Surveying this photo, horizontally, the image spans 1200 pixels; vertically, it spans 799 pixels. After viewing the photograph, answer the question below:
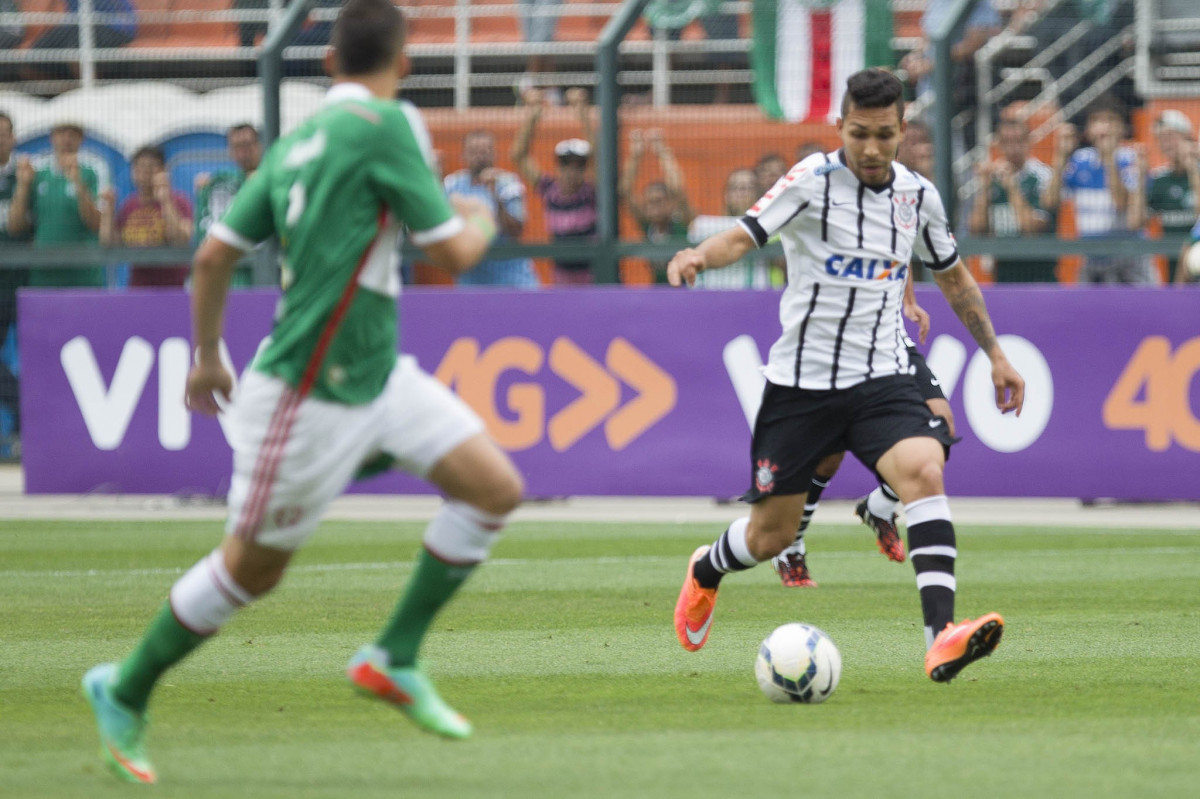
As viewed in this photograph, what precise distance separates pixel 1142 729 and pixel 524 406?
30.2 ft

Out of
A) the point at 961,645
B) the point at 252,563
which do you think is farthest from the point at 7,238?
the point at 961,645

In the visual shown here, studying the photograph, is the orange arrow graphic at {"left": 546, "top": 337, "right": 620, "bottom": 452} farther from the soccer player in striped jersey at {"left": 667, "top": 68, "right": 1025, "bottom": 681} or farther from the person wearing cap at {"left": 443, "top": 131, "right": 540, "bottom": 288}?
the soccer player in striped jersey at {"left": 667, "top": 68, "right": 1025, "bottom": 681}

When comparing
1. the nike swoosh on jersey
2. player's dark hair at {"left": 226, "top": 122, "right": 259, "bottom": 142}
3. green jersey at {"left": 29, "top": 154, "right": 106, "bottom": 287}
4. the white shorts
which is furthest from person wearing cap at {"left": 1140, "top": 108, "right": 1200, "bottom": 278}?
the white shorts

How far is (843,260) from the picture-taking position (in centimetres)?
693

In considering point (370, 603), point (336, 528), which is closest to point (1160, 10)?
point (336, 528)

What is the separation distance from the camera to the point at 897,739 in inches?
210

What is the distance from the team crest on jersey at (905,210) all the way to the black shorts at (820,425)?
58 centimetres

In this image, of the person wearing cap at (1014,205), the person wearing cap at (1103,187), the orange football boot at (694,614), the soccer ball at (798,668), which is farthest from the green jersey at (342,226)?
the person wearing cap at (1103,187)

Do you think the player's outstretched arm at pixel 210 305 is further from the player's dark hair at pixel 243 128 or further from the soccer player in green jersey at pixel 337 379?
the player's dark hair at pixel 243 128

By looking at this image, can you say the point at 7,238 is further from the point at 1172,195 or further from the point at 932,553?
the point at 932,553

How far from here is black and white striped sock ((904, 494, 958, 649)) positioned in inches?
247

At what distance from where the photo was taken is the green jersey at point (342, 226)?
4.82 meters

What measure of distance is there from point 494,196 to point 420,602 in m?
10.5

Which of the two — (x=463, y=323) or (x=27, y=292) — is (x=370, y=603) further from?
(x=27, y=292)
